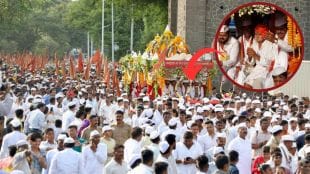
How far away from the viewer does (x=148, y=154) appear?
12.4m

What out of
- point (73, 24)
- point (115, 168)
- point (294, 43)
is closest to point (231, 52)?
point (294, 43)

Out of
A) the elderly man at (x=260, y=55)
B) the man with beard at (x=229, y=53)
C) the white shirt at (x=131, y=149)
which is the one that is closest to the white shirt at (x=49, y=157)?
the white shirt at (x=131, y=149)

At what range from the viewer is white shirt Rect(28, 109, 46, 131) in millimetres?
20281

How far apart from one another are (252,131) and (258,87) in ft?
14.6

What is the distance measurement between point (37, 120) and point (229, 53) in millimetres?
5218

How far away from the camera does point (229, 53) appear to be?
23281 mm

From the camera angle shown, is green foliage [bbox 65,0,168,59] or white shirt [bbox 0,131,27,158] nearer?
white shirt [bbox 0,131,27,158]

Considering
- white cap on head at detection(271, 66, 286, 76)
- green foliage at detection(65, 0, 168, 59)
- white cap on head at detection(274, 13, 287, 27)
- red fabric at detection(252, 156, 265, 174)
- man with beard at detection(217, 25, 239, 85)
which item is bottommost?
red fabric at detection(252, 156, 265, 174)

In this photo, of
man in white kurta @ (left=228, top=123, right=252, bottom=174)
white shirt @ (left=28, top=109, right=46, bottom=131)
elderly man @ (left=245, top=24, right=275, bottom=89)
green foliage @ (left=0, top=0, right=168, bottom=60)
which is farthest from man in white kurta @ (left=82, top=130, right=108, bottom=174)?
green foliage @ (left=0, top=0, right=168, bottom=60)

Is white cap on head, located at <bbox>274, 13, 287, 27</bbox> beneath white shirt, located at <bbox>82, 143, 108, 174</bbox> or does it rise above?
above

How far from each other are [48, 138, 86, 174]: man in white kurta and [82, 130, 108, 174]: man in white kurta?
0.47 m

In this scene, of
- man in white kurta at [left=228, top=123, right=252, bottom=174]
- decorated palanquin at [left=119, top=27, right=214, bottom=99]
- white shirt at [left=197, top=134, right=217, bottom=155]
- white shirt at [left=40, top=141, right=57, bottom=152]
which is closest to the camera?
white shirt at [left=40, top=141, right=57, bottom=152]

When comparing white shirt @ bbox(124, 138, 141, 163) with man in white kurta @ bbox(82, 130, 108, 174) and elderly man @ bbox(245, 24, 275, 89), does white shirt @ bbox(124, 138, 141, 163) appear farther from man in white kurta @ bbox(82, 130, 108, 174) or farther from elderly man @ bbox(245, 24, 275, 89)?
elderly man @ bbox(245, 24, 275, 89)

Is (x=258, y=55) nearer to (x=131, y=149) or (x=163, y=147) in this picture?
(x=131, y=149)
